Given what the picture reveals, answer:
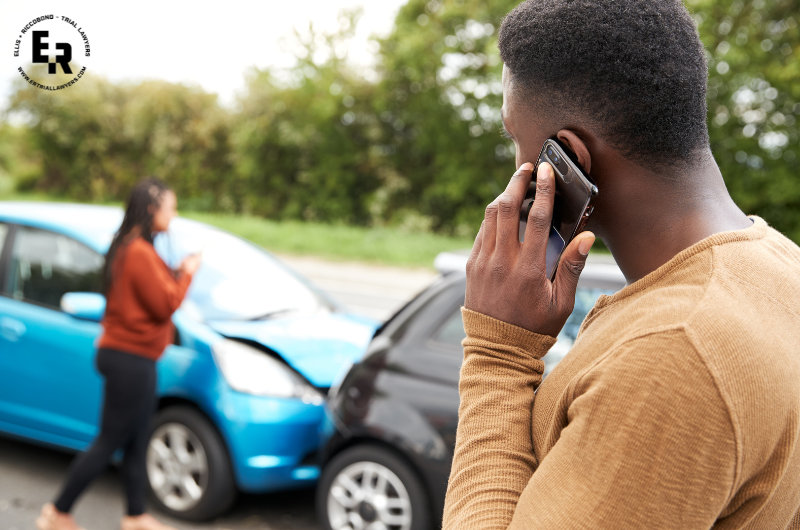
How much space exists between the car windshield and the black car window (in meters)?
0.49

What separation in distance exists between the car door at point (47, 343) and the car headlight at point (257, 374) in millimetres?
876

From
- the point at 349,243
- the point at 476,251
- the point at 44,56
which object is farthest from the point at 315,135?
the point at 476,251

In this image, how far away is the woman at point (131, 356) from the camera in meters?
3.24

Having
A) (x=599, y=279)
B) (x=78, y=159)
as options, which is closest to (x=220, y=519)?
(x=599, y=279)

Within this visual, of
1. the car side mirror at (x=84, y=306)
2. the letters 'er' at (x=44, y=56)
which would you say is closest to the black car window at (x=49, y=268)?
the car side mirror at (x=84, y=306)

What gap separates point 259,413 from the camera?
343 centimetres

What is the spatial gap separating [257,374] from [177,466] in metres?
0.71

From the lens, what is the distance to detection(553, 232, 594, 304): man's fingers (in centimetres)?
104

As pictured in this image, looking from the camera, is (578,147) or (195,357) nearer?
(578,147)

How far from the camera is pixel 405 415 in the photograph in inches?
121

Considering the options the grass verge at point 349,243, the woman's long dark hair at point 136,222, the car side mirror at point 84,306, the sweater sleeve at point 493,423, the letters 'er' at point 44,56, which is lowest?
the grass verge at point 349,243

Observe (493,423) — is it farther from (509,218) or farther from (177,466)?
(177,466)

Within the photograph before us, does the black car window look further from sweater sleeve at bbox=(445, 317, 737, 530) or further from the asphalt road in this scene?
sweater sleeve at bbox=(445, 317, 737, 530)

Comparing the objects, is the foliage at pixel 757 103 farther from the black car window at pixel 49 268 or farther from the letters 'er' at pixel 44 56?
the black car window at pixel 49 268
